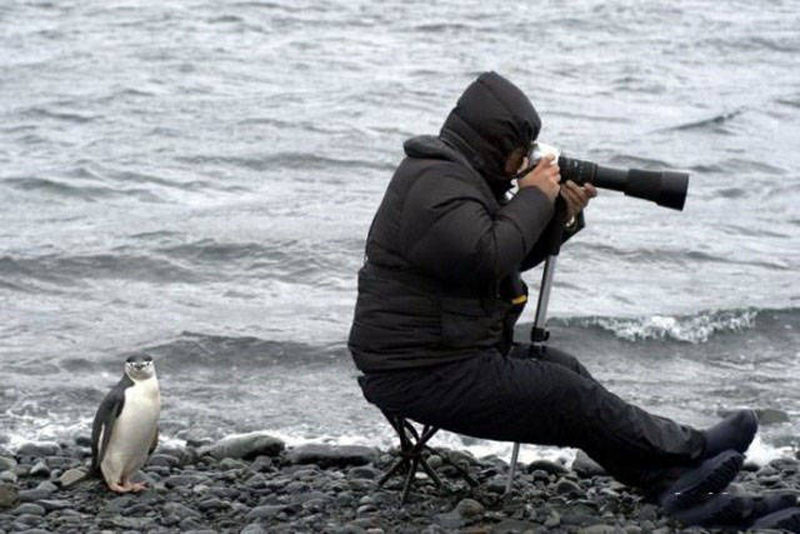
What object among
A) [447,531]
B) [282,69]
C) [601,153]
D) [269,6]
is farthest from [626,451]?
[269,6]

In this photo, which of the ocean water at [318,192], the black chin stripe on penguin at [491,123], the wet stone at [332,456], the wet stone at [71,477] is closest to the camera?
the black chin stripe on penguin at [491,123]

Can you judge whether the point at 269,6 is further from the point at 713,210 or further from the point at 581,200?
the point at 581,200

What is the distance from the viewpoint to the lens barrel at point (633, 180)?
612 cm

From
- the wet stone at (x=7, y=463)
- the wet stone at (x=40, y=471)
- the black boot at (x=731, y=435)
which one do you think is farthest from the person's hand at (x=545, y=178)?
the wet stone at (x=7, y=463)

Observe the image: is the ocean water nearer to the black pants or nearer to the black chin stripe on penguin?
the black pants

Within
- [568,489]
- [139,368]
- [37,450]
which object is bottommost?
[37,450]

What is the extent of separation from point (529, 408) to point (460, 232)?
0.74m

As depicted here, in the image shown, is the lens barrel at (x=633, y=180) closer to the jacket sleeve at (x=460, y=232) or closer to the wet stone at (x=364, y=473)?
the jacket sleeve at (x=460, y=232)

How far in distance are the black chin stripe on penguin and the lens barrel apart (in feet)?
0.76

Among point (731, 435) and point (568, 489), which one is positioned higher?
point (731, 435)

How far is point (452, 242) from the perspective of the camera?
18.7 ft

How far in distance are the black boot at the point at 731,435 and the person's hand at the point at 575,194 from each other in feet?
3.30

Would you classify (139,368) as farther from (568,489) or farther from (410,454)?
(568,489)

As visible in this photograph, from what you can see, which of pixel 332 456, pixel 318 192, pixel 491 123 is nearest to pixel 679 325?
pixel 332 456
